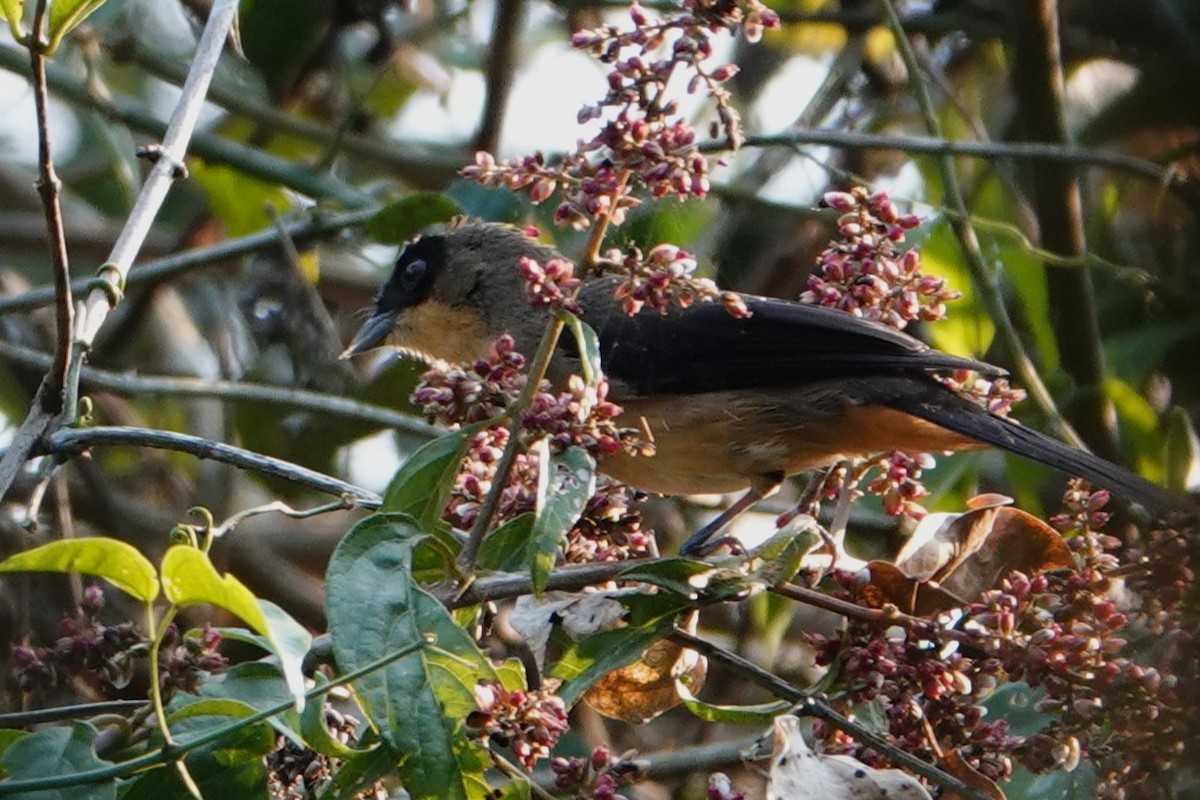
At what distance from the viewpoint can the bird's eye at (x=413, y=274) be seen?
5.22 metres

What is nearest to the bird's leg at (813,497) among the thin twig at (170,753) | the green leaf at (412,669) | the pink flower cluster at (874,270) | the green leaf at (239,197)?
the pink flower cluster at (874,270)

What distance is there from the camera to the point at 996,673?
2.68 metres

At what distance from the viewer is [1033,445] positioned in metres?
3.72

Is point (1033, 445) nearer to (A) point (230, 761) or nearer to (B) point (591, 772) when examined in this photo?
(B) point (591, 772)

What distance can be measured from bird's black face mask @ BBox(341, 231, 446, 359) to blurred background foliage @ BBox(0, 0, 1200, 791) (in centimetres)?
20

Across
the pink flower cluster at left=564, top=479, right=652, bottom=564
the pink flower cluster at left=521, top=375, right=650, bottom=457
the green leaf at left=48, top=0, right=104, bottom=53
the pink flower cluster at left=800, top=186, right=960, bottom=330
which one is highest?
the green leaf at left=48, top=0, right=104, bottom=53

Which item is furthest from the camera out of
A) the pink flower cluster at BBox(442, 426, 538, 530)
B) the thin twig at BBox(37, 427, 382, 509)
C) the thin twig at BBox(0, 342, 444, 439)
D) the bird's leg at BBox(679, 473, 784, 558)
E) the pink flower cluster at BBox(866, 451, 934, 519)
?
the thin twig at BBox(0, 342, 444, 439)

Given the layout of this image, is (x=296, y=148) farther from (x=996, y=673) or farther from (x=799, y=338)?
(x=996, y=673)

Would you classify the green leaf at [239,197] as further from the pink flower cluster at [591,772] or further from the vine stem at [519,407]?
the pink flower cluster at [591,772]

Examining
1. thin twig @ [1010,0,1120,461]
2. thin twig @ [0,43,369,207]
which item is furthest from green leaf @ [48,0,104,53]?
thin twig @ [1010,0,1120,461]

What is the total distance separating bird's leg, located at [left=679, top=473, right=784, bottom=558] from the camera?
3.86 metres

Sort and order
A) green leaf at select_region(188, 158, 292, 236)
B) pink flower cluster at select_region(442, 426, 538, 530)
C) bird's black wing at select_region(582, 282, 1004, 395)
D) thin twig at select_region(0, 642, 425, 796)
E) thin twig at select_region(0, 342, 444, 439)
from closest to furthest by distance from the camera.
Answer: thin twig at select_region(0, 642, 425, 796)
pink flower cluster at select_region(442, 426, 538, 530)
bird's black wing at select_region(582, 282, 1004, 395)
thin twig at select_region(0, 342, 444, 439)
green leaf at select_region(188, 158, 292, 236)

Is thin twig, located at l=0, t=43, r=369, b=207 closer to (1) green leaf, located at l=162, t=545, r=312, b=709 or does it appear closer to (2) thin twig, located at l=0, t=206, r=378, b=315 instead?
(2) thin twig, located at l=0, t=206, r=378, b=315

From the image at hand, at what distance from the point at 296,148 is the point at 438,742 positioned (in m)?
5.20
